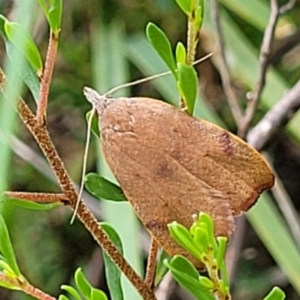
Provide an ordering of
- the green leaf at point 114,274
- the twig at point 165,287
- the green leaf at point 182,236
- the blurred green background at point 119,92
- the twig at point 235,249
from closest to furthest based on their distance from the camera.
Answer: the green leaf at point 182,236 → the green leaf at point 114,274 → the twig at point 165,287 → the twig at point 235,249 → the blurred green background at point 119,92

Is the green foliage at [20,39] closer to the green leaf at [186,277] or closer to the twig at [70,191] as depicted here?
the twig at [70,191]

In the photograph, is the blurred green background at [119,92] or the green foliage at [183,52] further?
the blurred green background at [119,92]

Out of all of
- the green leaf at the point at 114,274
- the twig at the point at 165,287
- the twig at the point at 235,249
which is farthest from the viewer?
the twig at the point at 235,249

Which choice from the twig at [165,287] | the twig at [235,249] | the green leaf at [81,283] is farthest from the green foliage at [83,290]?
the twig at [235,249]

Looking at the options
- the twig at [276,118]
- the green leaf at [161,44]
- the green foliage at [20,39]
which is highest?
the green foliage at [20,39]

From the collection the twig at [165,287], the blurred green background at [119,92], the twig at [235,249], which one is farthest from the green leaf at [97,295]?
the blurred green background at [119,92]

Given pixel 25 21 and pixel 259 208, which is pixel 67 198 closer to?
pixel 25 21

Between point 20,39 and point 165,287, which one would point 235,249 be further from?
point 20,39

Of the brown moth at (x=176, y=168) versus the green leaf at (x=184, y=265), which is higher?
the brown moth at (x=176, y=168)
